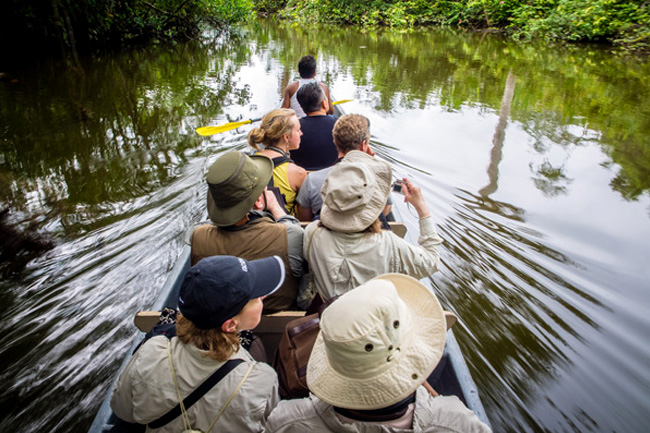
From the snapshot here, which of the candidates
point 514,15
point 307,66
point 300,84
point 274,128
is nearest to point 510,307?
point 274,128

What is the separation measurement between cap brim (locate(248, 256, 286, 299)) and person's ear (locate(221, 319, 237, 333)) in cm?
9

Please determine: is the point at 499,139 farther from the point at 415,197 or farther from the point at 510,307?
the point at 415,197

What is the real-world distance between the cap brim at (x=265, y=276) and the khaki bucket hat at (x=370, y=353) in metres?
0.31

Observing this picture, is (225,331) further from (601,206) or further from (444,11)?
(444,11)

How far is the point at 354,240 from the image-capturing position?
1.52 meters

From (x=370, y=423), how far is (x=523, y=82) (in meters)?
9.93

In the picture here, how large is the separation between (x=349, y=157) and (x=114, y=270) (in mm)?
2284

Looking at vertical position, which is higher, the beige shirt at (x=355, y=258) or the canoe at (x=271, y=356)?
the beige shirt at (x=355, y=258)

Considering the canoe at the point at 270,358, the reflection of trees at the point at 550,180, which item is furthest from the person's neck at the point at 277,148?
the reflection of trees at the point at 550,180

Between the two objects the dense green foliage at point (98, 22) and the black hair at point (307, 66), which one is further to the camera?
the dense green foliage at point (98, 22)

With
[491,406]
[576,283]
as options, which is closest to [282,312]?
[491,406]

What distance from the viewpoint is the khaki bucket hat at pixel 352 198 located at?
1.44m

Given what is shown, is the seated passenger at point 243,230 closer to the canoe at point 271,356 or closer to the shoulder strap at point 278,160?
the canoe at point 271,356

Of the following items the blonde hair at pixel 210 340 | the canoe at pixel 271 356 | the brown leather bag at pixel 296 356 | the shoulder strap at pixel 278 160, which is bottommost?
the canoe at pixel 271 356
